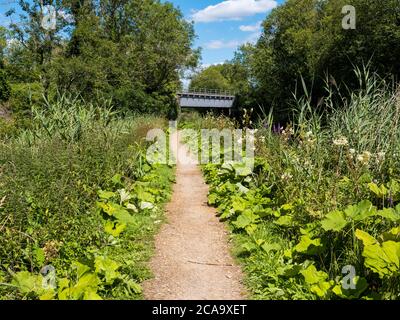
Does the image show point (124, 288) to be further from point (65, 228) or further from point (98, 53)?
point (98, 53)

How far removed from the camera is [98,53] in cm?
2027

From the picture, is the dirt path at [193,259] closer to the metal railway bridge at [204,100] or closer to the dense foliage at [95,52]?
the dense foliage at [95,52]

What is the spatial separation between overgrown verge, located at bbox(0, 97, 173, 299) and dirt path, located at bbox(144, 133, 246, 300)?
0.18m

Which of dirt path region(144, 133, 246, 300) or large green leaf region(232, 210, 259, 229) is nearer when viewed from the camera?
dirt path region(144, 133, 246, 300)

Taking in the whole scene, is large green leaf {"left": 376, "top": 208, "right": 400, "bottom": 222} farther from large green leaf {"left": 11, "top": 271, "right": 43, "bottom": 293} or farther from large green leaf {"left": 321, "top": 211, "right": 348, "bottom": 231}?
large green leaf {"left": 11, "top": 271, "right": 43, "bottom": 293}

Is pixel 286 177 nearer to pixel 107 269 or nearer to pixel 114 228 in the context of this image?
pixel 114 228

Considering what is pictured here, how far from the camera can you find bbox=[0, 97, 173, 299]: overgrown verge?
3654 millimetres

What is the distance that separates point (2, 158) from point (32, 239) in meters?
1.53

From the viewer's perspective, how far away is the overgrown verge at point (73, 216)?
12.0 feet

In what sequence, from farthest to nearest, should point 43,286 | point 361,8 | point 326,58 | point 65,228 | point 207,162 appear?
point 326,58, point 361,8, point 207,162, point 65,228, point 43,286

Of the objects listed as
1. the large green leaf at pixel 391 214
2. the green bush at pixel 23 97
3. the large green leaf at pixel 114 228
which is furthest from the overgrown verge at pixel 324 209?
the green bush at pixel 23 97

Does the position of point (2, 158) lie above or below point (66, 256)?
above

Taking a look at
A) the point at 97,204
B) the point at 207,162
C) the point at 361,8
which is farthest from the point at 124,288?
the point at 361,8

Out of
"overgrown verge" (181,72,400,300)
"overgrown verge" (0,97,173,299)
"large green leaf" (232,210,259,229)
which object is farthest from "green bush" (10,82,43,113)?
"large green leaf" (232,210,259,229)
